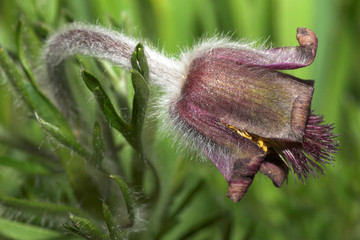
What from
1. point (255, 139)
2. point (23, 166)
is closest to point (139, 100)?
point (255, 139)

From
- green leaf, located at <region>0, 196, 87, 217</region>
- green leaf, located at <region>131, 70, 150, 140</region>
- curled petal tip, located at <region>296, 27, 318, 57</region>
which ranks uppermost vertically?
curled petal tip, located at <region>296, 27, 318, 57</region>

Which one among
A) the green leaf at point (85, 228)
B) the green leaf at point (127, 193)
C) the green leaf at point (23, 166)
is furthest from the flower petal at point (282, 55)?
the green leaf at point (23, 166)

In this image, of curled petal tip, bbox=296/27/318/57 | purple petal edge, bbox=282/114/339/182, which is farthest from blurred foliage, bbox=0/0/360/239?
curled petal tip, bbox=296/27/318/57

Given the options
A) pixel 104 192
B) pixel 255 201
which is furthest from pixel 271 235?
pixel 104 192

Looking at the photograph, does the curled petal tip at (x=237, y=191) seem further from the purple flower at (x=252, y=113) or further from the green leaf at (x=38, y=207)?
the green leaf at (x=38, y=207)

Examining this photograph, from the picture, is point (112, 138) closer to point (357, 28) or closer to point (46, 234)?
point (46, 234)

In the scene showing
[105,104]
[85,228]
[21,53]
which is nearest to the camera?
[85,228]

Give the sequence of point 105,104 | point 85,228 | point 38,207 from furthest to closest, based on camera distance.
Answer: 1. point 38,207
2. point 105,104
3. point 85,228

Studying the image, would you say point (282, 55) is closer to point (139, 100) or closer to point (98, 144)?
point (139, 100)

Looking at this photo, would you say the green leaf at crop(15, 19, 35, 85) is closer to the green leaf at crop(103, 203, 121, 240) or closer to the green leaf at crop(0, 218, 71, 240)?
the green leaf at crop(0, 218, 71, 240)
